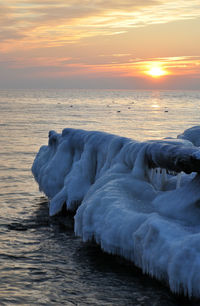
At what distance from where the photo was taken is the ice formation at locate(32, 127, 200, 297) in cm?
967

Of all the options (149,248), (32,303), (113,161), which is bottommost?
(32,303)

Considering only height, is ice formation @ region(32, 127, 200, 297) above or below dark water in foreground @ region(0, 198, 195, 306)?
above

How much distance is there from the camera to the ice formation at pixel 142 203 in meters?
9.67

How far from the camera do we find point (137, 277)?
36.6 ft

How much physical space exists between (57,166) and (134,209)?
732cm

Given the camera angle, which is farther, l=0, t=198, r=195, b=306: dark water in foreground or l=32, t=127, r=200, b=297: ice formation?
l=0, t=198, r=195, b=306: dark water in foreground

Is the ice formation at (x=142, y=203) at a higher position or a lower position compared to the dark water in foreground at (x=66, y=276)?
higher

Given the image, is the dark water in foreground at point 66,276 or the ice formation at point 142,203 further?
the dark water in foreground at point 66,276

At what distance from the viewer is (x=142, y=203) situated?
12.4 meters

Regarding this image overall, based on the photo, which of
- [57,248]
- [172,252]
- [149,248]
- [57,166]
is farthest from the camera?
[57,166]

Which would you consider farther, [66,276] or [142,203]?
[142,203]

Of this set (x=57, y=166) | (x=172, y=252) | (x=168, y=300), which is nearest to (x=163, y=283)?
(x=168, y=300)

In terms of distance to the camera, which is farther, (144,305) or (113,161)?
(113,161)

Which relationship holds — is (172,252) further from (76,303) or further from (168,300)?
(76,303)
